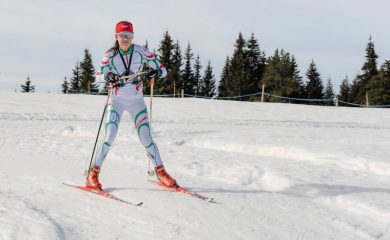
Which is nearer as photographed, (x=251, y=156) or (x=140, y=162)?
(x=140, y=162)

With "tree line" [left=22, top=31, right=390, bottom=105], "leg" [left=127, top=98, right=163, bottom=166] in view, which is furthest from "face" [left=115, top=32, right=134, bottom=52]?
"tree line" [left=22, top=31, right=390, bottom=105]

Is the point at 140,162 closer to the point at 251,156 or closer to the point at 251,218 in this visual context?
the point at 251,156

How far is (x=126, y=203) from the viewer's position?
5.63 metres

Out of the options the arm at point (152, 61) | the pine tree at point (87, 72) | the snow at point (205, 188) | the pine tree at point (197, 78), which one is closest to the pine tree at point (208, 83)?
the pine tree at point (197, 78)

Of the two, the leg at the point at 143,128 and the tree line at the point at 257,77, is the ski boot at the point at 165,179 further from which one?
the tree line at the point at 257,77

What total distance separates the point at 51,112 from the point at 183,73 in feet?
155

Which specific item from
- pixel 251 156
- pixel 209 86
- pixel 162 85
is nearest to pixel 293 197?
pixel 251 156

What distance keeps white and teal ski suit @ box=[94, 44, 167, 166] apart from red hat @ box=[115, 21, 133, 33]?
0.89 feet

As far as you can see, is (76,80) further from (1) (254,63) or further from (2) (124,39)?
(2) (124,39)

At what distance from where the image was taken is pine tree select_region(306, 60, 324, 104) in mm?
68438

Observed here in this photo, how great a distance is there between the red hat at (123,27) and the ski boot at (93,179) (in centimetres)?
196

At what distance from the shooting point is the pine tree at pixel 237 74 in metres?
61.5

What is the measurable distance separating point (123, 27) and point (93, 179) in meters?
2.17

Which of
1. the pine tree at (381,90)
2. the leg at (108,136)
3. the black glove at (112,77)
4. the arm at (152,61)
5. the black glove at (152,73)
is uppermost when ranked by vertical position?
the pine tree at (381,90)
